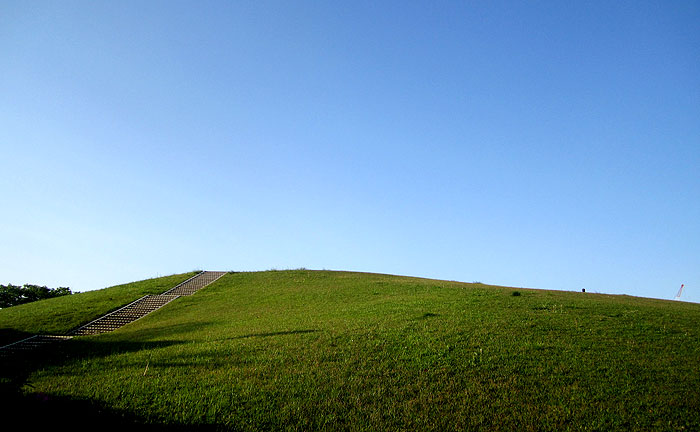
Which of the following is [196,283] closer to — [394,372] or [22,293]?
[22,293]

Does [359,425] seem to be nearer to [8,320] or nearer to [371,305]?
[371,305]

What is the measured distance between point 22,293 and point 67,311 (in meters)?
22.5

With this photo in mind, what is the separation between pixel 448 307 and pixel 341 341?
803cm

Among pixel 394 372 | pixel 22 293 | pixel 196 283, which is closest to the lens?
pixel 394 372

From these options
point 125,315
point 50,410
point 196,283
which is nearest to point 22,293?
point 196,283

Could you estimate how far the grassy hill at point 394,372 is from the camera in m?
8.05

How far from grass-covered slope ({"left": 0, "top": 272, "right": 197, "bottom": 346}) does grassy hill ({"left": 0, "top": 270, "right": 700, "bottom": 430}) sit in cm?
662

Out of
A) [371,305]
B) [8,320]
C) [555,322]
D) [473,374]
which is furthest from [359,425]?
[8,320]

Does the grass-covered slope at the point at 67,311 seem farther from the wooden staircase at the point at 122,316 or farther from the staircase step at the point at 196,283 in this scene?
the staircase step at the point at 196,283

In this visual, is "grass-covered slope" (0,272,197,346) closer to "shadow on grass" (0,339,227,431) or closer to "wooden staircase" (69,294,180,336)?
"wooden staircase" (69,294,180,336)

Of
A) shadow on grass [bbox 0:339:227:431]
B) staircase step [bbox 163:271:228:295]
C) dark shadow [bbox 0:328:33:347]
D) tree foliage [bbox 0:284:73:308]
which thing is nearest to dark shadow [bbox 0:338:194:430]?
shadow on grass [bbox 0:339:227:431]

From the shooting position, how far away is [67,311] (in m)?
26.3

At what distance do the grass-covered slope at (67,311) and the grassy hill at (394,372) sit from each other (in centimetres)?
662

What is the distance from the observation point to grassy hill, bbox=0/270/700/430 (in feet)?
26.4
